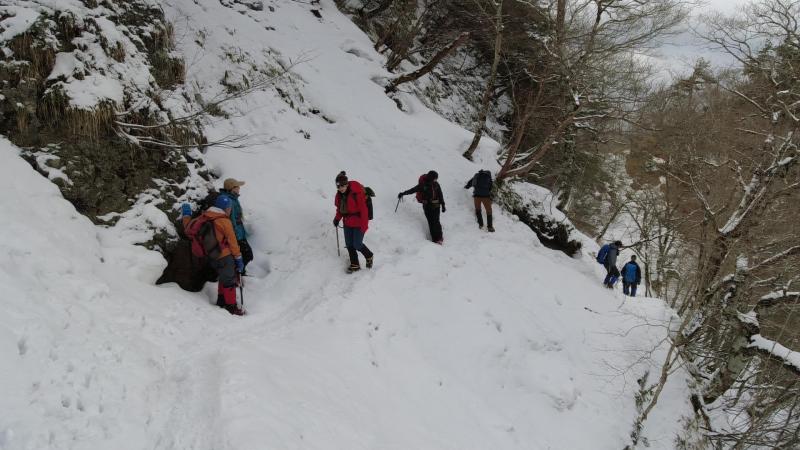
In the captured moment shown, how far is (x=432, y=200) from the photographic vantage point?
10.4 metres

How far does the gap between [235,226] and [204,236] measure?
105cm

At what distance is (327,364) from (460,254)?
5.24 metres

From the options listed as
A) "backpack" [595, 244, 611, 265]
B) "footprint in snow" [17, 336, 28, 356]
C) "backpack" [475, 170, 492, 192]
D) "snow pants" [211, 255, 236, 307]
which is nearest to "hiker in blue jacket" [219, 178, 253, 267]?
"snow pants" [211, 255, 236, 307]

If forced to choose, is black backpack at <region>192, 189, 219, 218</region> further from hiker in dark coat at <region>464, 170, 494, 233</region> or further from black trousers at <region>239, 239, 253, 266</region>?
hiker in dark coat at <region>464, 170, 494, 233</region>

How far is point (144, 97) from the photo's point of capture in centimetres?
756

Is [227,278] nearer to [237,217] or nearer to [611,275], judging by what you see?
[237,217]

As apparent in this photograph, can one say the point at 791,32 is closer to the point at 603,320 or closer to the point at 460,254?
the point at 603,320

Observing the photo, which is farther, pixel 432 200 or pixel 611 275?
pixel 611 275

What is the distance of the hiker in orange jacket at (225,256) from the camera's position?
6.53 m

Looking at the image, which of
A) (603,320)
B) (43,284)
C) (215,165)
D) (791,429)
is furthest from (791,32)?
(43,284)

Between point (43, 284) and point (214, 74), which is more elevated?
point (214, 74)

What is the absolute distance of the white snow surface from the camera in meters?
4.04

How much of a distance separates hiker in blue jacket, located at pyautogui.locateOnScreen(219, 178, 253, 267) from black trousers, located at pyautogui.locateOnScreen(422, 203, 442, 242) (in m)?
4.40

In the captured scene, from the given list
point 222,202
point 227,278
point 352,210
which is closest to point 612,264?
point 352,210
